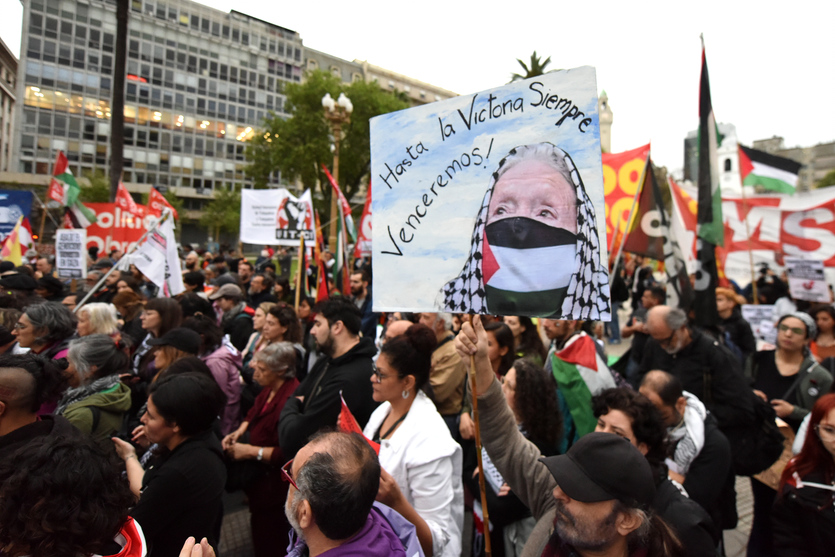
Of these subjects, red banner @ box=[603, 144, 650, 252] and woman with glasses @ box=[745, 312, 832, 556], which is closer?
woman with glasses @ box=[745, 312, 832, 556]

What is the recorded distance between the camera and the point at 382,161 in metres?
2.41

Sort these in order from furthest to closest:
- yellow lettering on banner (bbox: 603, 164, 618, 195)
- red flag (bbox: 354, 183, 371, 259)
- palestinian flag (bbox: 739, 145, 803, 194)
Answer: red flag (bbox: 354, 183, 371, 259)
palestinian flag (bbox: 739, 145, 803, 194)
yellow lettering on banner (bbox: 603, 164, 618, 195)

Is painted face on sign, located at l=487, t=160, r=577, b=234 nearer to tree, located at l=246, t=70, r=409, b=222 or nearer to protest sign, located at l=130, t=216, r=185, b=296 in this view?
protest sign, located at l=130, t=216, r=185, b=296

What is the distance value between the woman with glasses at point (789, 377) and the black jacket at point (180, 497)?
3595 millimetres

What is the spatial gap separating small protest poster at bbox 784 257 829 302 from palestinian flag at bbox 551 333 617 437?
4.74 meters

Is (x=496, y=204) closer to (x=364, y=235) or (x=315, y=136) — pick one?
(x=364, y=235)

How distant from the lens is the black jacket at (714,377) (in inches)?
143

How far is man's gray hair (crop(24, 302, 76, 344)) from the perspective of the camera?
391 centimetres

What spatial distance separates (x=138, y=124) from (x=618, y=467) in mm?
66734

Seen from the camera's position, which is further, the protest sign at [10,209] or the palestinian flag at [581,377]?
the protest sign at [10,209]

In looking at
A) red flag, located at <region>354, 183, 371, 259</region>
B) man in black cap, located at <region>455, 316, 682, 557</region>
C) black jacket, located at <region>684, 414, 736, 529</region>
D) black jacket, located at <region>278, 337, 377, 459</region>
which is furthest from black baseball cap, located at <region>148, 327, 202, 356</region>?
red flag, located at <region>354, 183, 371, 259</region>

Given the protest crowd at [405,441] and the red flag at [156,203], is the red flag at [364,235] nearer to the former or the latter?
the protest crowd at [405,441]

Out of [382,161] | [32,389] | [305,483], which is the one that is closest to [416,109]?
[382,161]

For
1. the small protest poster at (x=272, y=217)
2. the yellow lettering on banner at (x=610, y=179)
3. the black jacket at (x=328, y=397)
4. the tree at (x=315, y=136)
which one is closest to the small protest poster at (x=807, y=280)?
the yellow lettering on banner at (x=610, y=179)
